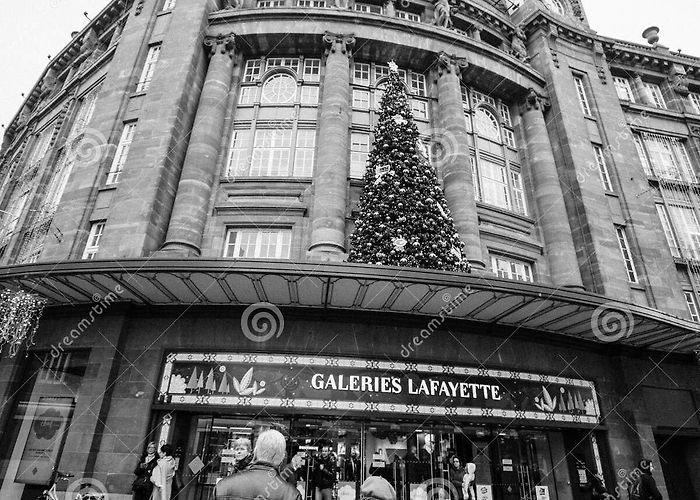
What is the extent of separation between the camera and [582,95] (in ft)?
74.4

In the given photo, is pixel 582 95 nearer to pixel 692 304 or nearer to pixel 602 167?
pixel 602 167

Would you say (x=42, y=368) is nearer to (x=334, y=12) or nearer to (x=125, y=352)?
(x=125, y=352)

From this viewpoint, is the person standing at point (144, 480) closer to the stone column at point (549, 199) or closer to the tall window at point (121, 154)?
the tall window at point (121, 154)

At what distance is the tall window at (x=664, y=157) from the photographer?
22.6 meters

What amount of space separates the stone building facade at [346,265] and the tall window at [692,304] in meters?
0.40

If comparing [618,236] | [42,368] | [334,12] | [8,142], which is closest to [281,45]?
[334,12]

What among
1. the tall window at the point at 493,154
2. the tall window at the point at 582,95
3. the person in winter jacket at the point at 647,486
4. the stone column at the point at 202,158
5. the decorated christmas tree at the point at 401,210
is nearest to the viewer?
the person in winter jacket at the point at 647,486

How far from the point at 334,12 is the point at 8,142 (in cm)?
3108

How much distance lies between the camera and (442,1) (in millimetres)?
21219

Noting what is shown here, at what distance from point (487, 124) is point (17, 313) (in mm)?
20103

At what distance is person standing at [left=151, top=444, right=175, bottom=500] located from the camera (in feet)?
29.1

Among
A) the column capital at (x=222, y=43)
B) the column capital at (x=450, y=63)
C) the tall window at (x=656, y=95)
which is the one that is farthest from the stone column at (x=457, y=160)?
the tall window at (x=656, y=95)

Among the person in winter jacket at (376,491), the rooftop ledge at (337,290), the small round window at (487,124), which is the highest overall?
the small round window at (487,124)

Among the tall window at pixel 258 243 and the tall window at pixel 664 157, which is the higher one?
the tall window at pixel 664 157
